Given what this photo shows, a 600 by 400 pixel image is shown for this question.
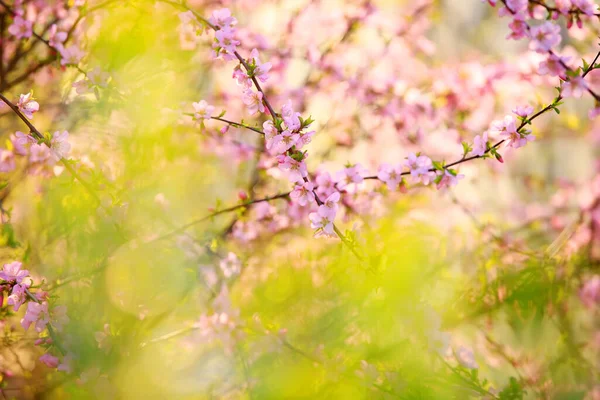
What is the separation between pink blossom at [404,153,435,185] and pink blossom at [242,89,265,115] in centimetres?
47

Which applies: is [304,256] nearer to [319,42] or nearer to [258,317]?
[258,317]

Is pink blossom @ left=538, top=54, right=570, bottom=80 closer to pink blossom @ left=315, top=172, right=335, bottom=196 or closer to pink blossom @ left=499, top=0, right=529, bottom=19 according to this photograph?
pink blossom @ left=499, top=0, right=529, bottom=19

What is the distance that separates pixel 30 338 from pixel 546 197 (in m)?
4.36

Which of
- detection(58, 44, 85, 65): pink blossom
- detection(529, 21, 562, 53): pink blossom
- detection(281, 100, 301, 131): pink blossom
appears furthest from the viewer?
detection(58, 44, 85, 65): pink blossom

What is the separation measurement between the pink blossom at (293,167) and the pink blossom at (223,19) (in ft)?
1.60

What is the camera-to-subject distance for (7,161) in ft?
5.86

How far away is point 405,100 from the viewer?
3035mm

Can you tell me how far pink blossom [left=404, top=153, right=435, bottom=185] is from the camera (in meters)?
1.29

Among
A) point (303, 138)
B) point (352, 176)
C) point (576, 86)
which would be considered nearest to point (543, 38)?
point (576, 86)

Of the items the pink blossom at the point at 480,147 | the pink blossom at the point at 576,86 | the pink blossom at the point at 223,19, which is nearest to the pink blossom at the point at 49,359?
the pink blossom at the point at 223,19

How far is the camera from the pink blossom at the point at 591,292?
9.30 feet

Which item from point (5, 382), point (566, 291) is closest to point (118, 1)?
point (5, 382)

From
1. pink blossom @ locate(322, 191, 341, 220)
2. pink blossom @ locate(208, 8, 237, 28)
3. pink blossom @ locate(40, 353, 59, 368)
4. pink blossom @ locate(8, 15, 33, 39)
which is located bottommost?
pink blossom @ locate(40, 353, 59, 368)

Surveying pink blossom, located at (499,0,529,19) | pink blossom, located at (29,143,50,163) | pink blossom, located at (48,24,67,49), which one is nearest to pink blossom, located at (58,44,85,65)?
pink blossom, located at (48,24,67,49)
